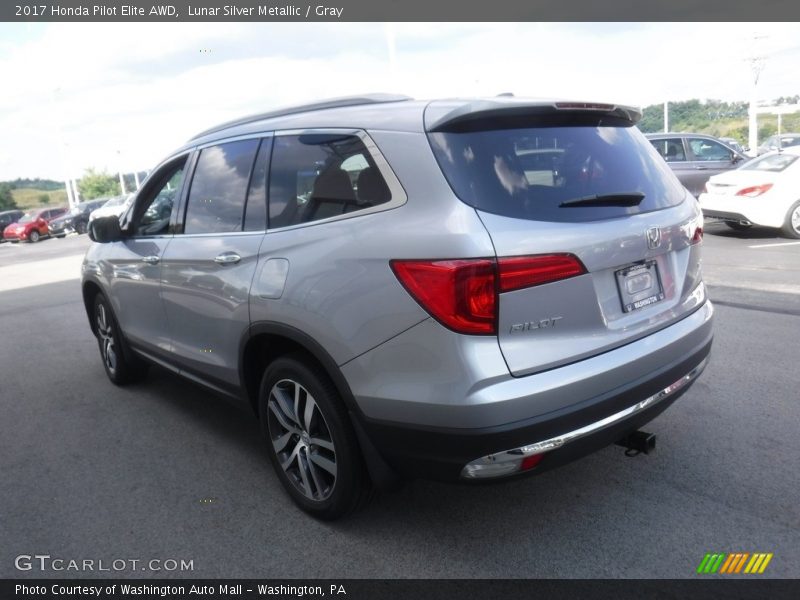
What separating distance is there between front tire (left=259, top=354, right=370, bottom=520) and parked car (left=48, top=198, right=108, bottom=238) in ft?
107

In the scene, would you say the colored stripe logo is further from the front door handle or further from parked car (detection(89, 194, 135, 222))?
parked car (detection(89, 194, 135, 222))

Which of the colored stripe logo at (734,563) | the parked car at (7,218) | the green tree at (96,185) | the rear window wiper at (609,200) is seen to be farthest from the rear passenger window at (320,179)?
the green tree at (96,185)

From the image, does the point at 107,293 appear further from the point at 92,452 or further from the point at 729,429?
the point at 729,429

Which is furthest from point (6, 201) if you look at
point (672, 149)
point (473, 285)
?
point (473, 285)

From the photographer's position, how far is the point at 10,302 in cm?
1065

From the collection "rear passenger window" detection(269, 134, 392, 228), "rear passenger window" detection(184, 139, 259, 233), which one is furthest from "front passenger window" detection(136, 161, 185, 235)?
"rear passenger window" detection(269, 134, 392, 228)

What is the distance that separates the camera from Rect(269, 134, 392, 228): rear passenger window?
263cm

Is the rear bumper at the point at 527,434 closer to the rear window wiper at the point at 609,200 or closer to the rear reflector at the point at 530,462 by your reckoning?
the rear reflector at the point at 530,462

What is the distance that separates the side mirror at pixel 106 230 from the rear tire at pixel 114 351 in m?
0.61

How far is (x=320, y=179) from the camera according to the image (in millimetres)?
2859

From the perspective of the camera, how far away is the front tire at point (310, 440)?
2703mm

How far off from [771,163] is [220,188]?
10421 millimetres
